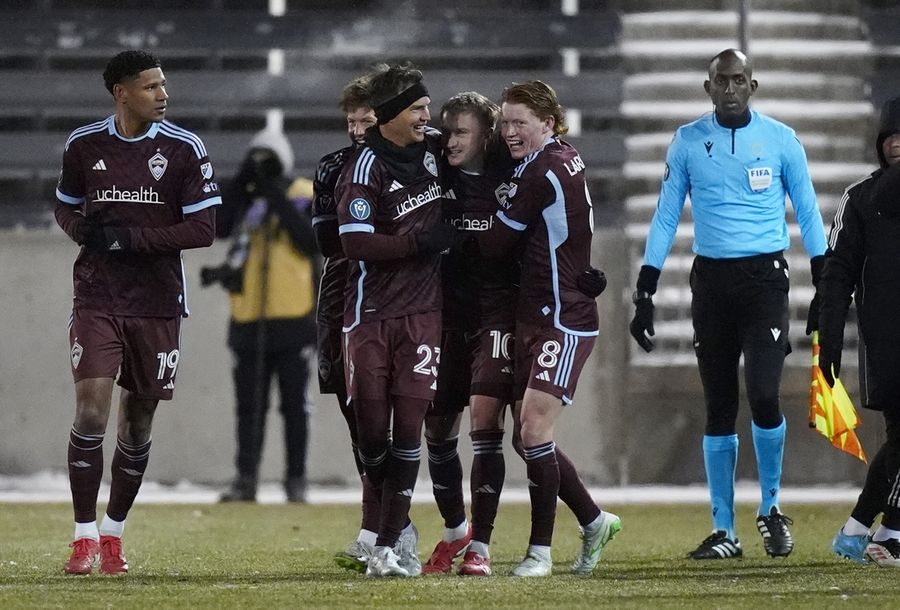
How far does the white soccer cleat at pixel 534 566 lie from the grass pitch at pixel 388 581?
0.06 metres

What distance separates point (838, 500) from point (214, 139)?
4818mm

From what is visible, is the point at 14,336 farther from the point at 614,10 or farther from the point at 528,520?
the point at 614,10

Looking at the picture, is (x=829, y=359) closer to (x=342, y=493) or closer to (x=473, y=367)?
(x=473, y=367)

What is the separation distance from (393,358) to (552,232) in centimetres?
68

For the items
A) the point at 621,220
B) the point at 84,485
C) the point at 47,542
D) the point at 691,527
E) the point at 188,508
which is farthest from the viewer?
the point at 621,220

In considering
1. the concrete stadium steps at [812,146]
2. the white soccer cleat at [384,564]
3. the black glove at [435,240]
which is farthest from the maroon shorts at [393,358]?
the concrete stadium steps at [812,146]

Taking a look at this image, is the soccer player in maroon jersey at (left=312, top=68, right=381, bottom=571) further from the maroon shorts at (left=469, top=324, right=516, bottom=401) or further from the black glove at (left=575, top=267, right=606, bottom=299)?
the black glove at (left=575, top=267, right=606, bottom=299)

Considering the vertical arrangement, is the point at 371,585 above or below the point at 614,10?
below

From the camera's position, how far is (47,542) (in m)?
7.62

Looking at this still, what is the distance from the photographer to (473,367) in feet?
20.6

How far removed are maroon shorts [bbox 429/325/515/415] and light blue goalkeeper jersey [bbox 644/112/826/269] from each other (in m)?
0.99

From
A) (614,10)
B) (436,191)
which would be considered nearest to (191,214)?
(436,191)

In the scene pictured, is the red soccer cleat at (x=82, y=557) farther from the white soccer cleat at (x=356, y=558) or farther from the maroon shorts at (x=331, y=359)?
the maroon shorts at (x=331, y=359)

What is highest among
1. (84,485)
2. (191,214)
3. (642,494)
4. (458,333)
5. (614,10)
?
(614,10)
